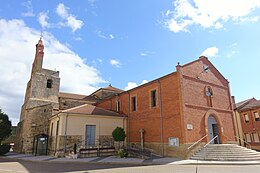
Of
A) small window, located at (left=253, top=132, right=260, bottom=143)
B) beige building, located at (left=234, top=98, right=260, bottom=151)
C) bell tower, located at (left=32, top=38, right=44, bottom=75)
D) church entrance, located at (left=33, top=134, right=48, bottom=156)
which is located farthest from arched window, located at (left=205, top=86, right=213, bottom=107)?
bell tower, located at (left=32, top=38, right=44, bottom=75)

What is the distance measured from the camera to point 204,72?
1984cm

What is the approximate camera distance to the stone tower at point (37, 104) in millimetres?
24250

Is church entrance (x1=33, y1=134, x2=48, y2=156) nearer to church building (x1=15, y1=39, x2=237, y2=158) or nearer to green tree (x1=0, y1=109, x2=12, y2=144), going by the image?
church building (x1=15, y1=39, x2=237, y2=158)

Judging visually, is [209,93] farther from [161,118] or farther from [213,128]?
[161,118]

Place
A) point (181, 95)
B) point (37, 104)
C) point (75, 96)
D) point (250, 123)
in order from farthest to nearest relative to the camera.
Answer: point (75, 96) → point (250, 123) → point (37, 104) → point (181, 95)

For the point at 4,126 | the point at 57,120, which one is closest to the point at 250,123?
the point at 57,120

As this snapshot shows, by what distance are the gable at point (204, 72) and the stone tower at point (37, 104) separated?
1745cm

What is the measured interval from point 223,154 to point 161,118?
19.4 ft

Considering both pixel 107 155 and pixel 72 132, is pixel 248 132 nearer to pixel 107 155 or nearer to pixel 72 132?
pixel 107 155

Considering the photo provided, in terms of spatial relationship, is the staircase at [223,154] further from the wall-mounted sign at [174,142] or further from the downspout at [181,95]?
the downspout at [181,95]

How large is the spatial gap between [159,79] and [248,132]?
20601 millimetres

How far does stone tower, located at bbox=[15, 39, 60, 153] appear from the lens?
24.2m

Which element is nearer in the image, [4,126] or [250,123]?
[4,126]

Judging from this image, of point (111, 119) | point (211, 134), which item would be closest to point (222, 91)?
point (211, 134)
